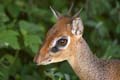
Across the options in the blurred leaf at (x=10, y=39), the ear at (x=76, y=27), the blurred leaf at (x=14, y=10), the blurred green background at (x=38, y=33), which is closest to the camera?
the ear at (x=76, y=27)

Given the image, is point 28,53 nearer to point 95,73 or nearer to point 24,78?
point 24,78

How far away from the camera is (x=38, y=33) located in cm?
698

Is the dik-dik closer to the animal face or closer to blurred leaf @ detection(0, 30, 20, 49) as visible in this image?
the animal face

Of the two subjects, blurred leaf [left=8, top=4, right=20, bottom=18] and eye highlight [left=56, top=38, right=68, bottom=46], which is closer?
eye highlight [left=56, top=38, right=68, bottom=46]

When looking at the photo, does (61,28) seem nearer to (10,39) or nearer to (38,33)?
(10,39)

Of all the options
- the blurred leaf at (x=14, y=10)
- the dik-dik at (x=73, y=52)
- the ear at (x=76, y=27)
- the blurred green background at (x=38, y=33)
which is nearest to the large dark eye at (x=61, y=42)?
the dik-dik at (x=73, y=52)

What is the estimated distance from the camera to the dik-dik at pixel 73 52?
214 inches

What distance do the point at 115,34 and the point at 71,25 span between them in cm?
281

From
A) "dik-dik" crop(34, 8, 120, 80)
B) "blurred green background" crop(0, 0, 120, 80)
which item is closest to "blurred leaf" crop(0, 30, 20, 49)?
"blurred green background" crop(0, 0, 120, 80)

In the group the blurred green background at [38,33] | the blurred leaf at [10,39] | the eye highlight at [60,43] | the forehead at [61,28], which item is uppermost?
the forehead at [61,28]

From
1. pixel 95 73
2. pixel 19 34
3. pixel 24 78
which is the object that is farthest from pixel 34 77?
pixel 95 73

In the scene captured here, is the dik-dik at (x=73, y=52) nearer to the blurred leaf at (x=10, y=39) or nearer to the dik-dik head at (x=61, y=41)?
the dik-dik head at (x=61, y=41)

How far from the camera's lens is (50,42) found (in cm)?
541

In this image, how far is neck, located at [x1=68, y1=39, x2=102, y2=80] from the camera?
18.3 feet
